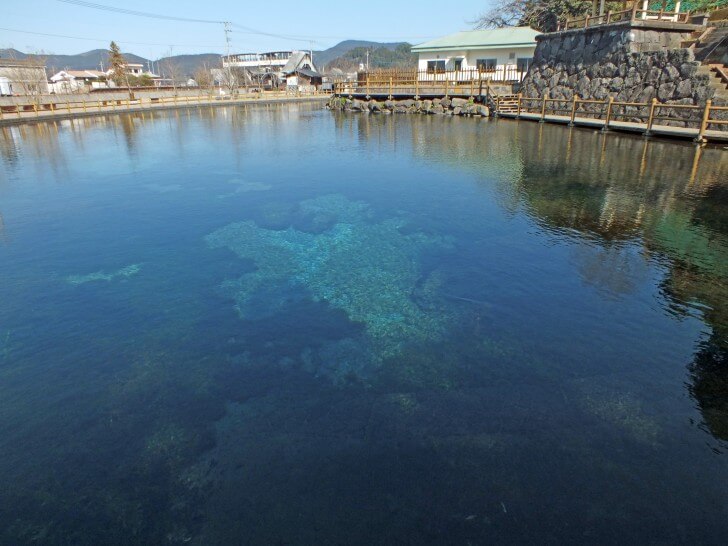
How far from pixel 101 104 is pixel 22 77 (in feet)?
52.4

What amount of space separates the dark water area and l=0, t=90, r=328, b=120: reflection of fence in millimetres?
28337

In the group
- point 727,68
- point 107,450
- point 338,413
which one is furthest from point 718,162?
point 107,450

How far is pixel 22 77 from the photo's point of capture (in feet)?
161

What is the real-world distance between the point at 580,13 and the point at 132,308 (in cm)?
4641

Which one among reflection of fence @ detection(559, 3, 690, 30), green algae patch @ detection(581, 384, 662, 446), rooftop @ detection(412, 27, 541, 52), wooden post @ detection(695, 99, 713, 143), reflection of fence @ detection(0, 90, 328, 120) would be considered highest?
rooftop @ detection(412, 27, 541, 52)

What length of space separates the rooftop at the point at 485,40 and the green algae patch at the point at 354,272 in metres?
35.7

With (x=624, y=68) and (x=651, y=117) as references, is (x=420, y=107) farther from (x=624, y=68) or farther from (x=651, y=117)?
(x=651, y=117)

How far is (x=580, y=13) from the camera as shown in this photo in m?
Answer: 40.1

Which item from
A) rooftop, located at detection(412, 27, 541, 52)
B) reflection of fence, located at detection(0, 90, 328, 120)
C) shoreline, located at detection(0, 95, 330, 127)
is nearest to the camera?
shoreline, located at detection(0, 95, 330, 127)

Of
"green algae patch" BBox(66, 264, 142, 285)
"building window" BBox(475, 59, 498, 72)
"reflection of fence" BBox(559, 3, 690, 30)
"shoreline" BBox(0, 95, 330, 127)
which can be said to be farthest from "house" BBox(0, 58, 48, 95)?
"green algae patch" BBox(66, 264, 142, 285)

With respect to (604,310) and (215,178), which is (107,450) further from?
(215,178)

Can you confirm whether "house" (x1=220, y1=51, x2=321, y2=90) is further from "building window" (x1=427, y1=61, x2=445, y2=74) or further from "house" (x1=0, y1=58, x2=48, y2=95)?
"building window" (x1=427, y1=61, x2=445, y2=74)

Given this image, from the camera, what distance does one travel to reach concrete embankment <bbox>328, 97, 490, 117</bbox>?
108ft

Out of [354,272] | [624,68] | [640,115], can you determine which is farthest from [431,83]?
[354,272]
